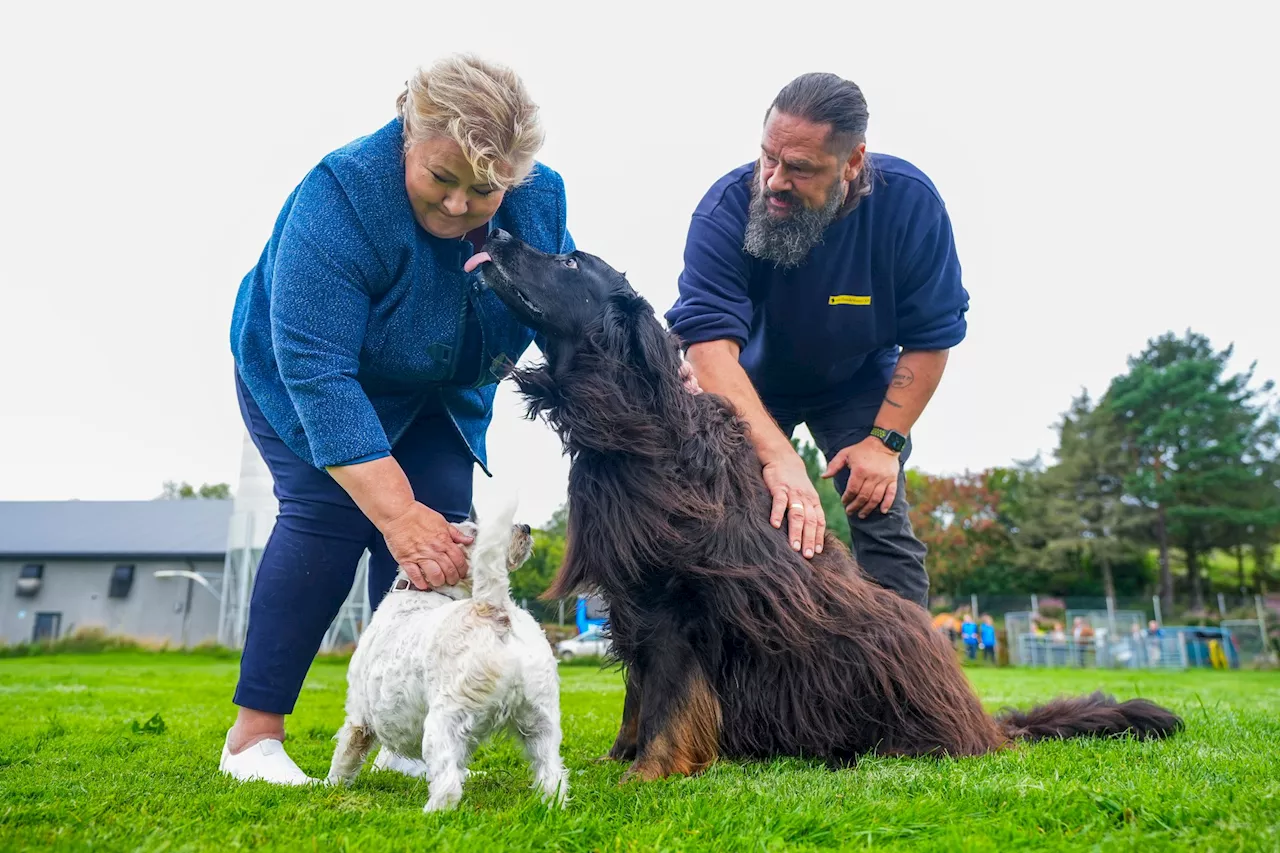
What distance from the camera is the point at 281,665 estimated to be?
331 centimetres

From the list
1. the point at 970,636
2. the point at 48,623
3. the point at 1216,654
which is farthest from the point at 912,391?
the point at 48,623

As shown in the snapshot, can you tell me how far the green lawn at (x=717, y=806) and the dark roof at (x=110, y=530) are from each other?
118 feet

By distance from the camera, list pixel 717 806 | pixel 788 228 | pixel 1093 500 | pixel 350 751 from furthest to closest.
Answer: pixel 1093 500
pixel 788 228
pixel 350 751
pixel 717 806

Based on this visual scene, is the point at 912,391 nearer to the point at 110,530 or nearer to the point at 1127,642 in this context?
the point at 1127,642

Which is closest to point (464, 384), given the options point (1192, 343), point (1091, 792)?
point (1091, 792)

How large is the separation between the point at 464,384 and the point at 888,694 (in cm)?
198

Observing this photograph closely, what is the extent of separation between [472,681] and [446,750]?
190 mm

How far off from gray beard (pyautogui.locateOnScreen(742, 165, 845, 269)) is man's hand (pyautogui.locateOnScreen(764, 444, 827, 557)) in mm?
919

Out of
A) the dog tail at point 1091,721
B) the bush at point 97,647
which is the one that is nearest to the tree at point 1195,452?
the bush at point 97,647

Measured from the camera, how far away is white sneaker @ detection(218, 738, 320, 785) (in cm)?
301

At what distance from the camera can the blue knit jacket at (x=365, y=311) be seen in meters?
3.00

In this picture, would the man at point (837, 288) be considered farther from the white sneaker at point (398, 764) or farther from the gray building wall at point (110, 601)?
the gray building wall at point (110, 601)

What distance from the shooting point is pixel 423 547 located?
2.93m

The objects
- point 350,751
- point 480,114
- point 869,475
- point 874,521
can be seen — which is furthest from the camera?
point 874,521
